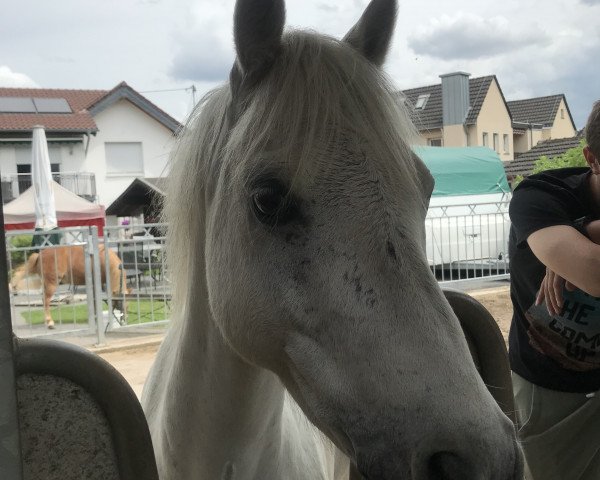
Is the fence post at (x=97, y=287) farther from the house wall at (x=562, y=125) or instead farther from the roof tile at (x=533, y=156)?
the house wall at (x=562, y=125)

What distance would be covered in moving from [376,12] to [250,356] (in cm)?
90

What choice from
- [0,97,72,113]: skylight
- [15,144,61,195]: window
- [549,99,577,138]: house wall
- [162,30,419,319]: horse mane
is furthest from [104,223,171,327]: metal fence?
[549,99,577,138]: house wall

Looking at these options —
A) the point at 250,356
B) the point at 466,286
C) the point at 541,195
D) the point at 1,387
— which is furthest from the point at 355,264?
the point at 466,286

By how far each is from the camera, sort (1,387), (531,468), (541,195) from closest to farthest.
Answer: (1,387) < (541,195) < (531,468)

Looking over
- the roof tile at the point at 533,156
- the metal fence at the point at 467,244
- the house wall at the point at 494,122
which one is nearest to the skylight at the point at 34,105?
the roof tile at the point at 533,156

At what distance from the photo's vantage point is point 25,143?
22.2 m

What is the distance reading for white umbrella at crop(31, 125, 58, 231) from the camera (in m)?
9.69

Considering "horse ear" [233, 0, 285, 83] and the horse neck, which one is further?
the horse neck

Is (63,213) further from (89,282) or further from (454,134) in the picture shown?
(454,134)

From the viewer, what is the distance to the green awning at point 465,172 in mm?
13617

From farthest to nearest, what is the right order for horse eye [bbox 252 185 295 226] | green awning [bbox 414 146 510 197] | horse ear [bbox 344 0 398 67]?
green awning [bbox 414 146 510 197]
horse ear [bbox 344 0 398 67]
horse eye [bbox 252 185 295 226]

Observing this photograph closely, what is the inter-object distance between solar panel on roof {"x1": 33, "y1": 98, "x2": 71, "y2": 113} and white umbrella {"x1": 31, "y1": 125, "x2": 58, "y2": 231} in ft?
49.4

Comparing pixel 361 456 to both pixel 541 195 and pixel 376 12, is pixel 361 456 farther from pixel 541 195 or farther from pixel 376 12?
pixel 541 195

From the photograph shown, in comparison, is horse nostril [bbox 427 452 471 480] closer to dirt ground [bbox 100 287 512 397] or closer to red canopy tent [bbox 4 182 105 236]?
dirt ground [bbox 100 287 512 397]
